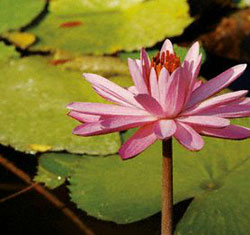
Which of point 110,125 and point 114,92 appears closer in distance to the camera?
point 110,125

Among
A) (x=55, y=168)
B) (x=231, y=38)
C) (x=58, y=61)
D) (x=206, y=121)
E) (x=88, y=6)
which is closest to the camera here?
(x=206, y=121)

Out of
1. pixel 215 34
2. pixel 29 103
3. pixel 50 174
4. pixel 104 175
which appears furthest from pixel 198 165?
pixel 215 34

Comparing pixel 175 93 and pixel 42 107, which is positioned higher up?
pixel 175 93

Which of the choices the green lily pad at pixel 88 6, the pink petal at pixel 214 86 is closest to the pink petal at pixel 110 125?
the pink petal at pixel 214 86

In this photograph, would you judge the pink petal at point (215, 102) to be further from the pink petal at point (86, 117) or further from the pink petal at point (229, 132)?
the pink petal at point (86, 117)

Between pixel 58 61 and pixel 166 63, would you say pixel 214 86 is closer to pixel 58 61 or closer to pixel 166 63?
pixel 166 63

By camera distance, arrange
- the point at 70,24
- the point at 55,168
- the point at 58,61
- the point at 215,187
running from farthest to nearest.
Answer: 1. the point at 70,24
2. the point at 58,61
3. the point at 55,168
4. the point at 215,187

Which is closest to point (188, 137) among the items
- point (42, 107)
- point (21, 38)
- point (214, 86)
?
point (214, 86)

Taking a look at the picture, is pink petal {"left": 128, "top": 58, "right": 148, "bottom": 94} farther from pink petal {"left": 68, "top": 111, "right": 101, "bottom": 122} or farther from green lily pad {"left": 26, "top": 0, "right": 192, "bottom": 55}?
green lily pad {"left": 26, "top": 0, "right": 192, "bottom": 55}

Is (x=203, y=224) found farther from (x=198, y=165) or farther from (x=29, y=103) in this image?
(x=29, y=103)
